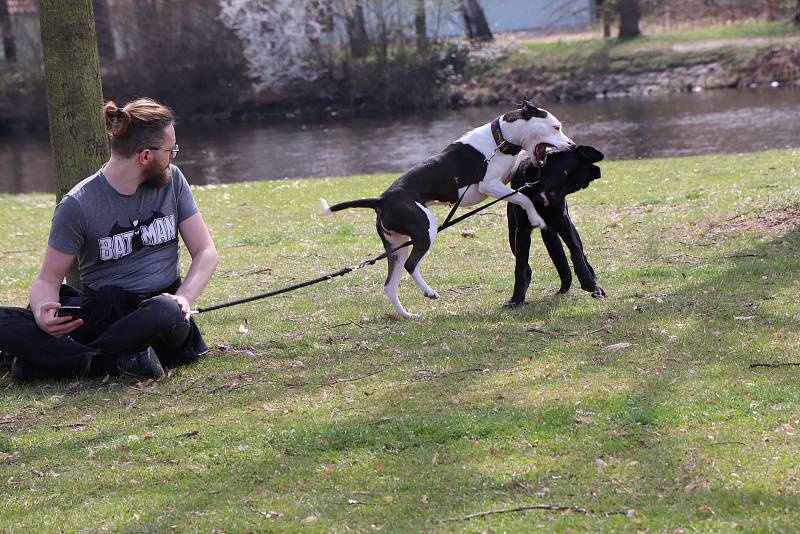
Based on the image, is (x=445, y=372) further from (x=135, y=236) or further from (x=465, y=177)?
(x=465, y=177)

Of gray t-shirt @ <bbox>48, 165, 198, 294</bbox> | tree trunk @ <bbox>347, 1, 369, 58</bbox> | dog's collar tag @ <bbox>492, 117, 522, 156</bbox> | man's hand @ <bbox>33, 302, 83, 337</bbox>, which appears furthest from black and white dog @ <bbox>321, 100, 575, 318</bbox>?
tree trunk @ <bbox>347, 1, 369, 58</bbox>

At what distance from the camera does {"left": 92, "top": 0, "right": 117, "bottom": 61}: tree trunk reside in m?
45.4

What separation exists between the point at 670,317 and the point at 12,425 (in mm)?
4380

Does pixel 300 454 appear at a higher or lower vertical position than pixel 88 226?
lower

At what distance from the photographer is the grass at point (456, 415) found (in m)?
4.25

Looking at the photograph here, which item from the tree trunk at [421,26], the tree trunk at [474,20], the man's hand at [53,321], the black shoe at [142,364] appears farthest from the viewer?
the tree trunk at [474,20]

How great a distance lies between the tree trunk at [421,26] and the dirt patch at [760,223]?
3392cm

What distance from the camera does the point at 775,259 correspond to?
28.8 ft

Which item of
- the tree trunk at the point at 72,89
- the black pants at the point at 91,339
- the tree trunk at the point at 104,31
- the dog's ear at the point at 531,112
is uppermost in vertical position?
the tree trunk at the point at 104,31

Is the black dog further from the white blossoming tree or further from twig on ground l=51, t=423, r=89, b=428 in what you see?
the white blossoming tree

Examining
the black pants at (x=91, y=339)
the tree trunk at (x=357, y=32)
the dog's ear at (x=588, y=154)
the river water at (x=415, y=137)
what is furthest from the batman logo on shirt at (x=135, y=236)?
the tree trunk at (x=357, y=32)

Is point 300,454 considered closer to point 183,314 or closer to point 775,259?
point 183,314

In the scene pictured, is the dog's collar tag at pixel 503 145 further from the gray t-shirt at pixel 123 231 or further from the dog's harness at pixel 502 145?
the gray t-shirt at pixel 123 231

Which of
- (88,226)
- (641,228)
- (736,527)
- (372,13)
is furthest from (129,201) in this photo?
(372,13)
